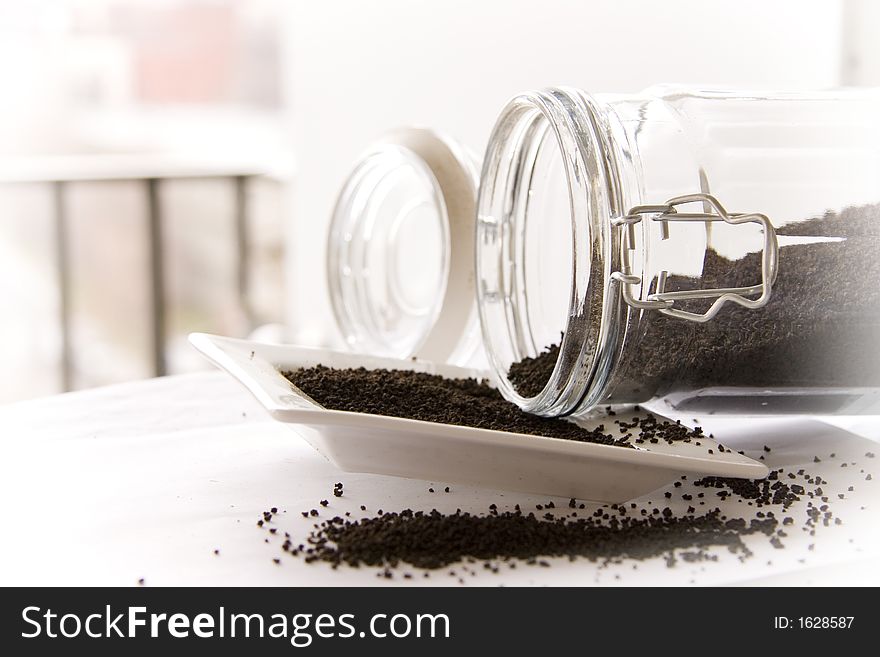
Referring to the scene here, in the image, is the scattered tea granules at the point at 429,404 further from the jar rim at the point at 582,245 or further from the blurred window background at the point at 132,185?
the blurred window background at the point at 132,185

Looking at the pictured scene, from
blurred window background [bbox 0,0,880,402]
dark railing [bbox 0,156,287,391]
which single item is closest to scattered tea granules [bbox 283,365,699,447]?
blurred window background [bbox 0,0,880,402]

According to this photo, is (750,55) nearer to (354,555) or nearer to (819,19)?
(819,19)

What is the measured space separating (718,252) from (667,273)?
0.16ft

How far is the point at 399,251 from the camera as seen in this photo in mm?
1396

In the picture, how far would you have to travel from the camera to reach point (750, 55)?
6.31ft

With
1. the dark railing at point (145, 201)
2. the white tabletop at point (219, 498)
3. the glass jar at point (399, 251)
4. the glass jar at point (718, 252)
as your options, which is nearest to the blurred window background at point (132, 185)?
the dark railing at point (145, 201)

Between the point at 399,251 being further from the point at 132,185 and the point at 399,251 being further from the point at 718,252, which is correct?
the point at 132,185

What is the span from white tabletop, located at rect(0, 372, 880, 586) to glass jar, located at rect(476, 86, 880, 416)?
0.33 feet

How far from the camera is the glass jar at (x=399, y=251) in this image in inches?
44.9

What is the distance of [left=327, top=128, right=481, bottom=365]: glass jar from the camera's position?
1141 mm

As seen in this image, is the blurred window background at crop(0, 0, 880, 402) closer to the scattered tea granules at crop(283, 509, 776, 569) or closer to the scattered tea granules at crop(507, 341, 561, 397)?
the scattered tea granules at crop(507, 341, 561, 397)

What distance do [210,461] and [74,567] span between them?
0.26 meters

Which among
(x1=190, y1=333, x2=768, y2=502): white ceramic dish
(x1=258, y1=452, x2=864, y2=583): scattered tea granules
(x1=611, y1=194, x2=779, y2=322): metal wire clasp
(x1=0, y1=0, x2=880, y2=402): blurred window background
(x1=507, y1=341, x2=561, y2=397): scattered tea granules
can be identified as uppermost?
(x1=0, y1=0, x2=880, y2=402): blurred window background
